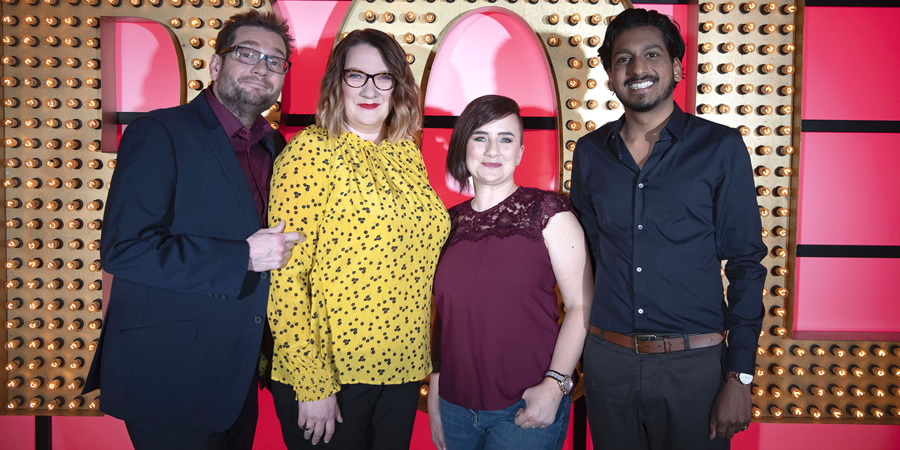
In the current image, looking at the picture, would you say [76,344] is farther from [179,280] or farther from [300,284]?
[300,284]

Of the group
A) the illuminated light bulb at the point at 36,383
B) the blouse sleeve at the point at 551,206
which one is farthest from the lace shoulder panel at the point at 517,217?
the illuminated light bulb at the point at 36,383

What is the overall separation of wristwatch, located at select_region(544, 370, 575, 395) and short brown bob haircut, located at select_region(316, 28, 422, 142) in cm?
134

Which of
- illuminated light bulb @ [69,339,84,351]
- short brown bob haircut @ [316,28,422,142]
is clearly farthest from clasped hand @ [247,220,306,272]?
illuminated light bulb @ [69,339,84,351]

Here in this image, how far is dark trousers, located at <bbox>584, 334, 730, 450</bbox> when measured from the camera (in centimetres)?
207

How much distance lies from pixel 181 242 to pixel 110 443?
2.69 m

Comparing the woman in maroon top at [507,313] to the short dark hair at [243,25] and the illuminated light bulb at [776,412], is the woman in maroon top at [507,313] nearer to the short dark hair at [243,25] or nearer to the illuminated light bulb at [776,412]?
the short dark hair at [243,25]

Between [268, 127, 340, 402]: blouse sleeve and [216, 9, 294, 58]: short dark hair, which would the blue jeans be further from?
[216, 9, 294, 58]: short dark hair

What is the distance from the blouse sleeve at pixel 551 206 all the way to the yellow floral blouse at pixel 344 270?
0.54 metres

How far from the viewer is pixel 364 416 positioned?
202 centimetres

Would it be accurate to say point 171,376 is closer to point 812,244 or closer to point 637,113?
point 637,113

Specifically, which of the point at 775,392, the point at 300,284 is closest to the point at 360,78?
the point at 300,284

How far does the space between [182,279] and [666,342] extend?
82.0 inches

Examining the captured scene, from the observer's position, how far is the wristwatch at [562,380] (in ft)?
6.81

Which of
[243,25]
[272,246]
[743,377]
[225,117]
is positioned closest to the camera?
[272,246]
